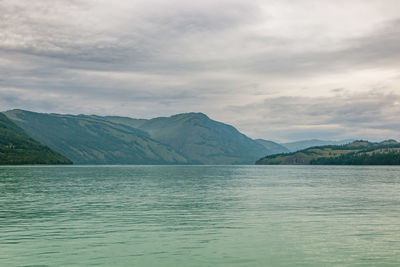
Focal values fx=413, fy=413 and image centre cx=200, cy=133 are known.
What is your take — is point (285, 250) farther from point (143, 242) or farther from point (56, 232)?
point (56, 232)

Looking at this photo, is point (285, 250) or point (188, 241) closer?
point (285, 250)

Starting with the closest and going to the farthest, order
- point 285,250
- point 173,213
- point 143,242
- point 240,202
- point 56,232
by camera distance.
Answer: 1. point 285,250
2. point 143,242
3. point 56,232
4. point 173,213
5. point 240,202

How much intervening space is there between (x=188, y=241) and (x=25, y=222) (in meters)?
23.7

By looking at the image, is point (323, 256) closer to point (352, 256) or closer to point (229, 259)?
point (352, 256)

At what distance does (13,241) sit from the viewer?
38.4 m

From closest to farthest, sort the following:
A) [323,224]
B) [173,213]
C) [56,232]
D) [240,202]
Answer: [56,232] → [323,224] → [173,213] → [240,202]

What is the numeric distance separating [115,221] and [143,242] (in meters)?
15.1

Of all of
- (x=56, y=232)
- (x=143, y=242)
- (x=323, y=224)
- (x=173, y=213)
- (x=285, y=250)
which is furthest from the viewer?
(x=173, y=213)

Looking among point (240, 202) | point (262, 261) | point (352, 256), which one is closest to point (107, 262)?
point (262, 261)

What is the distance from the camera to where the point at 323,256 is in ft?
105

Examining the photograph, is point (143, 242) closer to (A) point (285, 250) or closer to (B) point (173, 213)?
(A) point (285, 250)

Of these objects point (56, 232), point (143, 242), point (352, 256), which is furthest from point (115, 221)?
point (352, 256)

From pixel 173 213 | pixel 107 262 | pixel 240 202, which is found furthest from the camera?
pixel 240 202

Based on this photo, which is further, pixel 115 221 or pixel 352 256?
pixel 115 221
